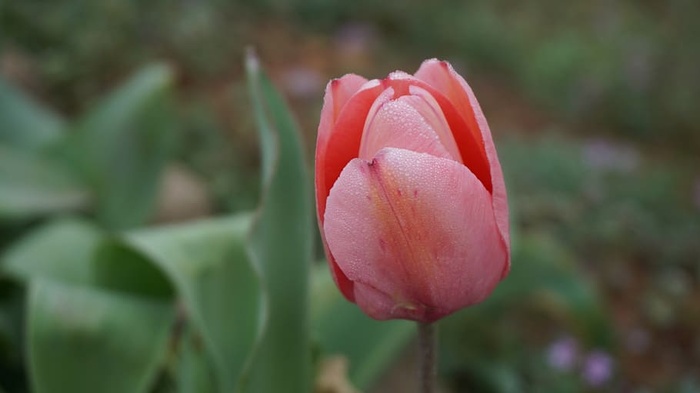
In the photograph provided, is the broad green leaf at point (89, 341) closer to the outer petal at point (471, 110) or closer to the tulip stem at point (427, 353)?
the tulip stem at point (427, 353)

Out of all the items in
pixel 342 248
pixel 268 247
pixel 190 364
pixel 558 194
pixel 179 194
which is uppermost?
pixel 342 248

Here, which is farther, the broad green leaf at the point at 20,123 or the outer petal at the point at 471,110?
the broad green leaf at the point at 20,123

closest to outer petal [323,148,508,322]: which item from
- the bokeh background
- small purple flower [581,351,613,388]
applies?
the bokeh background

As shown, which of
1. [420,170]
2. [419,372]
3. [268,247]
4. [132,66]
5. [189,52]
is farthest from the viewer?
[189,52]

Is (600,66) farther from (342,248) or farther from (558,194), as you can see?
(342,248)

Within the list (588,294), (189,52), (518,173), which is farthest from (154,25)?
(588,294)

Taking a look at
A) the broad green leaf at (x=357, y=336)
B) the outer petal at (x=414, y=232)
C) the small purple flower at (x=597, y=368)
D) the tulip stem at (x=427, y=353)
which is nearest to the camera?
the outer petal at (x=414, y=232)

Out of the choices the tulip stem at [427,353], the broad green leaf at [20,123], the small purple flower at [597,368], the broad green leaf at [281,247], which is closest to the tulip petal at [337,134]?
the tulip stem at [427,353]
